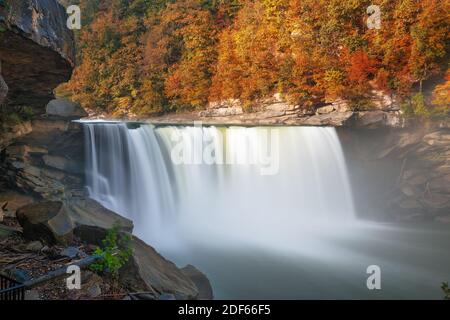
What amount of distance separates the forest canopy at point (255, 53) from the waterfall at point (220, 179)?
555cm

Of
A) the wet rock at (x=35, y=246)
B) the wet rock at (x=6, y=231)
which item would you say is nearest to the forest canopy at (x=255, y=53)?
the wet rock at (x=35, y=246)

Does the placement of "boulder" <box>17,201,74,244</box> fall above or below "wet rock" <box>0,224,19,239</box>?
above

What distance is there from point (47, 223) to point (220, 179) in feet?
34.8

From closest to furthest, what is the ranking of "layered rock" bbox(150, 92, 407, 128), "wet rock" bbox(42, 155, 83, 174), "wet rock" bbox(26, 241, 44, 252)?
"wet rock" bbox(26, 241, 44, 252)
"wet rock" bbox(42, 155, 83, 174)
"layered rock" bbox(150, 92, 407, 128)

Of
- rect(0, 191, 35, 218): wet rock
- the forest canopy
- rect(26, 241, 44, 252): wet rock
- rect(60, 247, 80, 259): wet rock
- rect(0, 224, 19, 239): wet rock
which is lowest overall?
rect(60, 247, 80, 259): wet rock

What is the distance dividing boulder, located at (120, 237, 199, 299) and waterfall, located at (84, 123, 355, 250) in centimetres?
495

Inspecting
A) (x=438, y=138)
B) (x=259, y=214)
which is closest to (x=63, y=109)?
(x=259, y=214)

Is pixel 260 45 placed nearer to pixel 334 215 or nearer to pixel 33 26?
pixel 334 215

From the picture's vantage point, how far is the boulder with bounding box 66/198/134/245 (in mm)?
5941

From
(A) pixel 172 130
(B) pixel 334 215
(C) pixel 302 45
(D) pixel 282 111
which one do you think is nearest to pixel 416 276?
(B) pixel 334 215

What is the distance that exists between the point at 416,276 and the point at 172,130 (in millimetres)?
10291

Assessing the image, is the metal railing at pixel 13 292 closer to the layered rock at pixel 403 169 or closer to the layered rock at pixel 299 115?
the layered rock at pixel 403 169

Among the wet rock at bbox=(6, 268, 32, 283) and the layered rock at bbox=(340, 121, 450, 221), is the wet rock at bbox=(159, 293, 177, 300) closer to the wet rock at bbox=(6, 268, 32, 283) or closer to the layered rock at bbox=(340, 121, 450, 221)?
the wet rock at bbox=(6, 268, 32, 283)

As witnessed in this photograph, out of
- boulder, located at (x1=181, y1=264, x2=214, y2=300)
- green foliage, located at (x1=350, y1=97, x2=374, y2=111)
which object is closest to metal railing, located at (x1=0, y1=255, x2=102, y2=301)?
boulder, located at (x1=181, y1=264, x2=214, y2=300)
